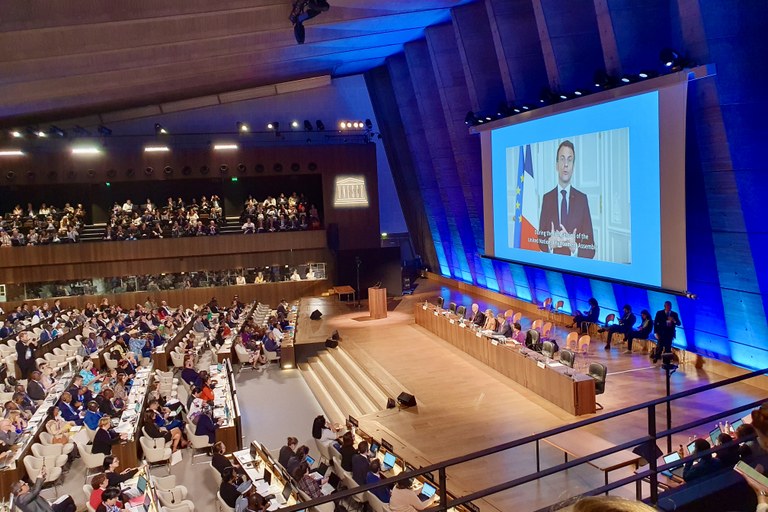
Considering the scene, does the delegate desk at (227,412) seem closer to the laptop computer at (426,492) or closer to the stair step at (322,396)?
the stair step at (322,396)

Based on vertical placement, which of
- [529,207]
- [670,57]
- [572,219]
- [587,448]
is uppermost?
[670,57]

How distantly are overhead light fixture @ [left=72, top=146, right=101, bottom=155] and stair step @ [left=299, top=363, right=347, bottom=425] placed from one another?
12557mm

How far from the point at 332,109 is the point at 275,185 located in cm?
402

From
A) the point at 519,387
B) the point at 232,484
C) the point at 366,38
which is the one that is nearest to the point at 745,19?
the point at 519,387

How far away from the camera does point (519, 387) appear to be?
407 inches

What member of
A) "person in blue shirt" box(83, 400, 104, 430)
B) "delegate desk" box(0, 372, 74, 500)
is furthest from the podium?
"person in blue shirt" box(83, 400, 104, 430)

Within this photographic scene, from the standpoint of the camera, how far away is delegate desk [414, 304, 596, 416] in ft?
28.8

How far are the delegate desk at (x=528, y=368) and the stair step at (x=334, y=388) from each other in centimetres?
268

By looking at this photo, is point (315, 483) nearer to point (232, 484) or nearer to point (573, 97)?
point (232, 484)

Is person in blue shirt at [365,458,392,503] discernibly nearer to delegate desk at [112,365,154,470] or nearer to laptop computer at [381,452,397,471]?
laptop computer at [381,452,397,471]

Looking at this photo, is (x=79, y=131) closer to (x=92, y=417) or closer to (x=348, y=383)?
(x=92, y=417)

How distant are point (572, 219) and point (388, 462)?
7.02 meters

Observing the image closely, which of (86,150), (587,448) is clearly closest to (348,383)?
(587,448)

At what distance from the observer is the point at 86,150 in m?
21.8
